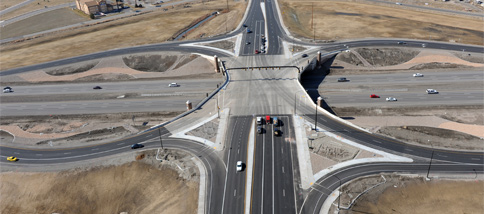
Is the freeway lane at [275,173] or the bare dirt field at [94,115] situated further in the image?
the bare dirt field at [94,115]

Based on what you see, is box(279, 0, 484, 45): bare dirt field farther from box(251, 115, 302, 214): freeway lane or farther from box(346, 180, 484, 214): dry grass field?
box(346, 180, 484, 214): dry grass field

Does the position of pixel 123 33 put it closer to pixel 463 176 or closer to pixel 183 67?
pixel 183 67

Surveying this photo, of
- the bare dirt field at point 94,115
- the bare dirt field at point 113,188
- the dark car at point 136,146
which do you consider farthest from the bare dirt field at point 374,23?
the bare dirt field at point 113,188

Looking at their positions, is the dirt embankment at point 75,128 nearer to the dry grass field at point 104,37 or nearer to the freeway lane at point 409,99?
the dry grass field at point 104,37

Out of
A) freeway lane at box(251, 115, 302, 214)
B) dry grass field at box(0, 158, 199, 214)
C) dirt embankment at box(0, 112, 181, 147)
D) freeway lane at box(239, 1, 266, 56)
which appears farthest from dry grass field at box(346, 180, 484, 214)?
freeway lane at box(239, 1, 266, 56)

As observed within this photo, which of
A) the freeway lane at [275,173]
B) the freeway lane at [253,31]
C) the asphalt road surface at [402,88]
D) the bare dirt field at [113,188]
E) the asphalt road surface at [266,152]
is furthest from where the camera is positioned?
the freeway lane at [253,31]

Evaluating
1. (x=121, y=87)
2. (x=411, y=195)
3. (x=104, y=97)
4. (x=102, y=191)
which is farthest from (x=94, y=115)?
(x=411, y=195)
